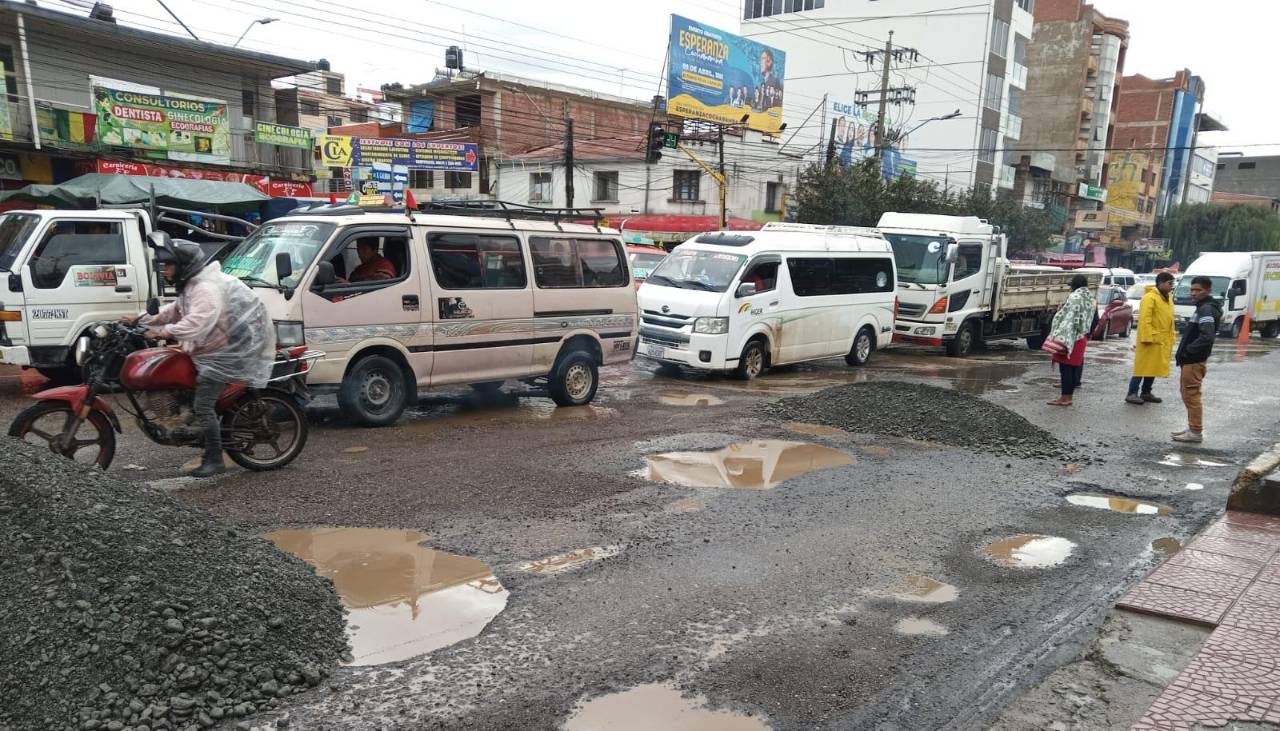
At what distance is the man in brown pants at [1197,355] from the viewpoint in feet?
29.7

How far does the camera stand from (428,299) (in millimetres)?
8289

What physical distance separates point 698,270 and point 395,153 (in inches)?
614

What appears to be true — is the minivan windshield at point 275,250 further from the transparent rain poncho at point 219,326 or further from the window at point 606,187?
the window at point 606,187

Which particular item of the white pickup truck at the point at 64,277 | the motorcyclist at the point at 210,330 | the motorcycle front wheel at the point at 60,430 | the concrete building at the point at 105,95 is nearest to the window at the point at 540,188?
the concrete building at the point at 105,95

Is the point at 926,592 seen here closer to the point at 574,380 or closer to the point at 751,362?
the point at 574,380

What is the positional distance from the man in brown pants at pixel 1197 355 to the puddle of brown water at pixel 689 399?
524cm

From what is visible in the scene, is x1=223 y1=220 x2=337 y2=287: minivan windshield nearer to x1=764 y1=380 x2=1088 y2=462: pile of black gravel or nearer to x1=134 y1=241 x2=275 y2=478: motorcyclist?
x1=134 y1=241 x2=275 y2=478: motorcyclist

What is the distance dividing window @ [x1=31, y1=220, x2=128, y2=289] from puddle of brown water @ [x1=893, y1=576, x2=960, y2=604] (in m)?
8.89

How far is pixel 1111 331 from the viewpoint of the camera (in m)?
24.0

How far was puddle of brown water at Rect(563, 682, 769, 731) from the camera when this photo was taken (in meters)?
3.23

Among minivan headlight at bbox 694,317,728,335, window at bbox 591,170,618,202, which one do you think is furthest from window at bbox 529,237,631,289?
window at bbox 591,170,618,202

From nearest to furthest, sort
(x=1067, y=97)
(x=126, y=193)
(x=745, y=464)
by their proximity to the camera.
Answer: (x=745, y=464)
(x=126, y=193)
(x=1067, y=97)

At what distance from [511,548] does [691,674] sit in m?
1.70

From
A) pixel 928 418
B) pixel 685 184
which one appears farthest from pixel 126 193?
pixel 685 184
